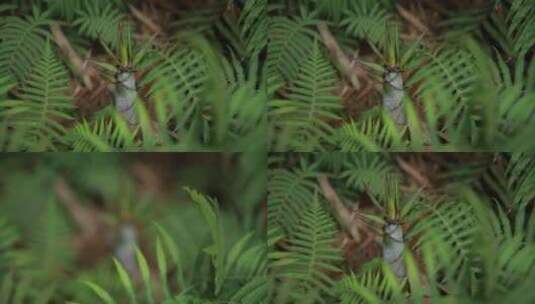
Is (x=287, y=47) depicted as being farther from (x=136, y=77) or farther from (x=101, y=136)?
(x=101, y=136)

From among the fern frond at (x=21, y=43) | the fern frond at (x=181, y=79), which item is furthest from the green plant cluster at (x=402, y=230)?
the fern frond at (x=21, y=43)

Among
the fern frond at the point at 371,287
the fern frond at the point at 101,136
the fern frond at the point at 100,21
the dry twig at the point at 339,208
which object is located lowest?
the fern frond at the point at 371,287

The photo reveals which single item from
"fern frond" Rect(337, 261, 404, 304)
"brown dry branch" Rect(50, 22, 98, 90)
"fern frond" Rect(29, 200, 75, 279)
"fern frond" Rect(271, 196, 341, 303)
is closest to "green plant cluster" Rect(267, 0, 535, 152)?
"fern frond" Rect(271, 196, 341, 303)

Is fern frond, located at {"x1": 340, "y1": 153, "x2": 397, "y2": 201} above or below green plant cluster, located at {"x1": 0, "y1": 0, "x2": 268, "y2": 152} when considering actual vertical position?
below

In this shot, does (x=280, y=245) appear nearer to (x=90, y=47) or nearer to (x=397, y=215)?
(x=397, y=215)

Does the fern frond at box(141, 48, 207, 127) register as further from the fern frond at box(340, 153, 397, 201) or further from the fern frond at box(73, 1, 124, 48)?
the fern frond at box(340, 153, 397, 201)

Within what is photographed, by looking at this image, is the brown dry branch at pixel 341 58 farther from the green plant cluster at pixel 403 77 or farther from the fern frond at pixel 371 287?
the fern frond at pixel 371 287

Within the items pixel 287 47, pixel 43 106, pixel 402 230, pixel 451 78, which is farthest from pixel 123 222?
pixel 451 78

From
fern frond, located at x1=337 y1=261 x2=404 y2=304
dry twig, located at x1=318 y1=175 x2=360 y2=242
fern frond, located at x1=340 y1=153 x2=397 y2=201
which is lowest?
fern frond, located at x1=337 y1=261 x2=404 y2=304
